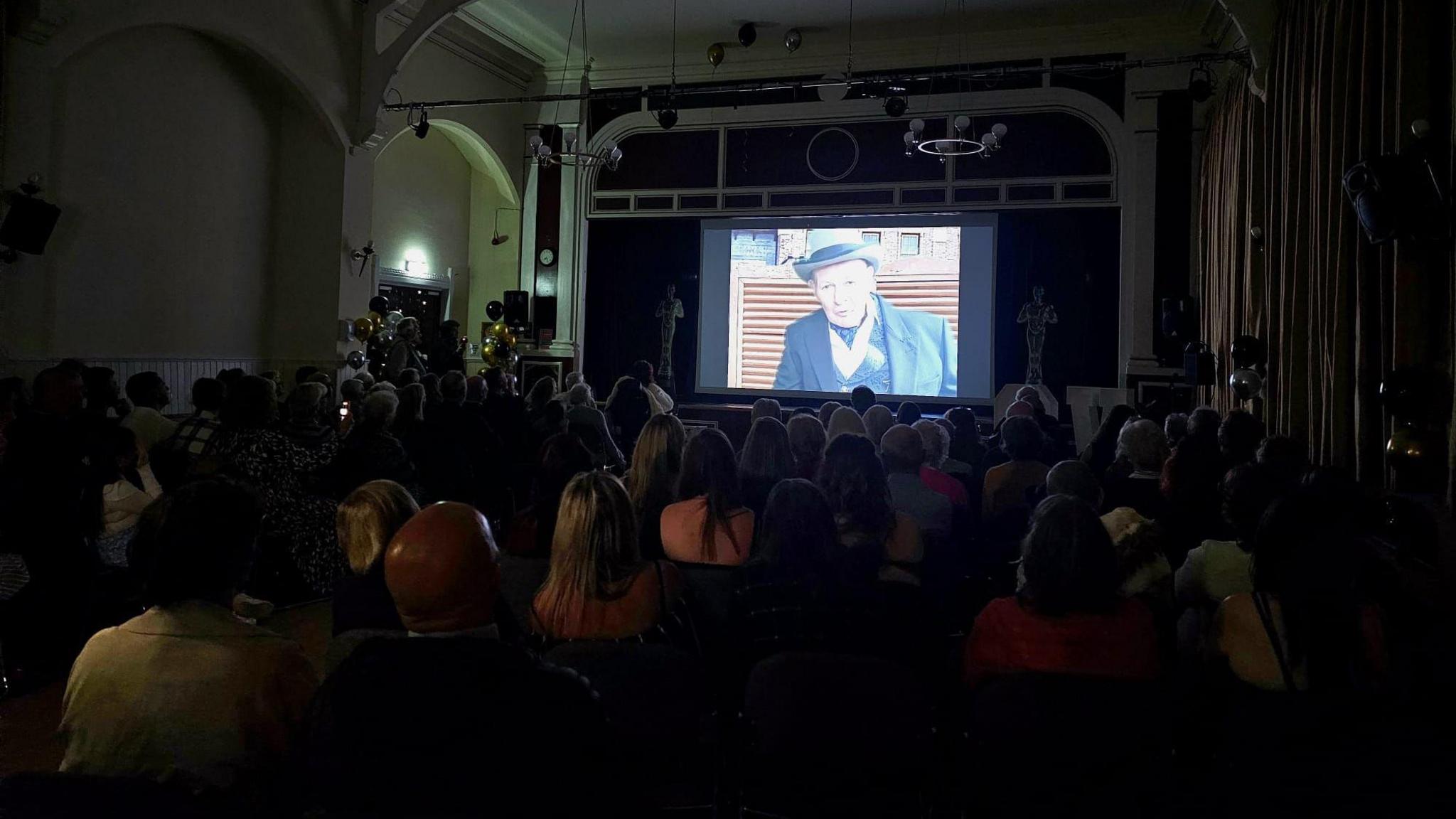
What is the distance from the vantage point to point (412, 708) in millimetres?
1360

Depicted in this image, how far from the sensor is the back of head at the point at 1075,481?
360 cm

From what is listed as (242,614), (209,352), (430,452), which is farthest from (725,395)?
(242,614)

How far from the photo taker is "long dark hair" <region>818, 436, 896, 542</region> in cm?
304

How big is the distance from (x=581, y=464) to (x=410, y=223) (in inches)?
330

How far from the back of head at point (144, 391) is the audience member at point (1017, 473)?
4.11m

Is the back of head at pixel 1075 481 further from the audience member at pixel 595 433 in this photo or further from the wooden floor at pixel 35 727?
the audience member at pixel 595 433

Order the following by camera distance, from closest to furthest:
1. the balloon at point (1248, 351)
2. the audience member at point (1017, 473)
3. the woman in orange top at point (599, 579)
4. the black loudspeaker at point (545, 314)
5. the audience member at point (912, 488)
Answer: the woman in orange top at point (599, 579) < the audience member at point (912, 488) < the audience member at point (1017, 473) < the balloon at point (1248, 351) < the black loudspeaker at point (545, 314)

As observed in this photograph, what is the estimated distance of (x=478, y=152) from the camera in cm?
1209

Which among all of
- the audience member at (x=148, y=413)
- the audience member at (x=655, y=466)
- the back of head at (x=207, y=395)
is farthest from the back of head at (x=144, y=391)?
the audience member at (x=655, y=466)

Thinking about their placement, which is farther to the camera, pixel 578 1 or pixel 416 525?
pixel 578 1

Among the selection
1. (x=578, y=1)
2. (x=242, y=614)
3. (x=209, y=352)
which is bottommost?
(x=242, y=614)

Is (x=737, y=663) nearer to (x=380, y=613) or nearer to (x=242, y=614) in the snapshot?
(x=380, y=613)

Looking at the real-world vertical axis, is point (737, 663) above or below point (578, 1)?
below

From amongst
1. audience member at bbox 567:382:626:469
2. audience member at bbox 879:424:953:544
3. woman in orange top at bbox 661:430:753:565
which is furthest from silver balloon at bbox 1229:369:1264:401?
woman in orange top at bbox 661:430:753:565
